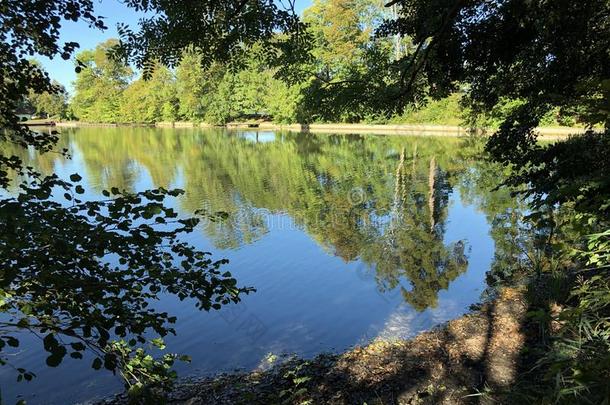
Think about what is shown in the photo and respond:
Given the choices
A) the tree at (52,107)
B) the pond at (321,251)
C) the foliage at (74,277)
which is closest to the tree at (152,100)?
the tree at (52,107)

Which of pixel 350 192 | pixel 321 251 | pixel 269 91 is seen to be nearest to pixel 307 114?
pixel 321 251

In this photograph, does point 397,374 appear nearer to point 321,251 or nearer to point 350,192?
point 321,251

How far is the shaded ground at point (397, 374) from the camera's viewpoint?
504cm

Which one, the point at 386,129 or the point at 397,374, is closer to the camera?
the point at 397,374

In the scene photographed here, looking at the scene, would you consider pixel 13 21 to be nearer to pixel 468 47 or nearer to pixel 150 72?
pixel 150 72

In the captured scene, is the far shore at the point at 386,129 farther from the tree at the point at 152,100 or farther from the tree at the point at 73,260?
the tree at the point at 73,260

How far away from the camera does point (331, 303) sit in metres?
9.06

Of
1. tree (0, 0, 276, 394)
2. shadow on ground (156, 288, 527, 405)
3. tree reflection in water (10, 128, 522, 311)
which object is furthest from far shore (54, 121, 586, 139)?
tree (0, 0, 276, 394)

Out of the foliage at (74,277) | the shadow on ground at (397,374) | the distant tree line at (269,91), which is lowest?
the shadow on ground at (397,374)

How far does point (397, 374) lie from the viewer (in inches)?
218

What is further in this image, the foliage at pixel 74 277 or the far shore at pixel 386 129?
the far shore at pixel 386 129

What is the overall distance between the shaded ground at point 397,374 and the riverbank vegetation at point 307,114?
0.32 metres

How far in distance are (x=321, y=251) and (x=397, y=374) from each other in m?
6.93

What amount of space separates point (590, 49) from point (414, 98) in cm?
227
